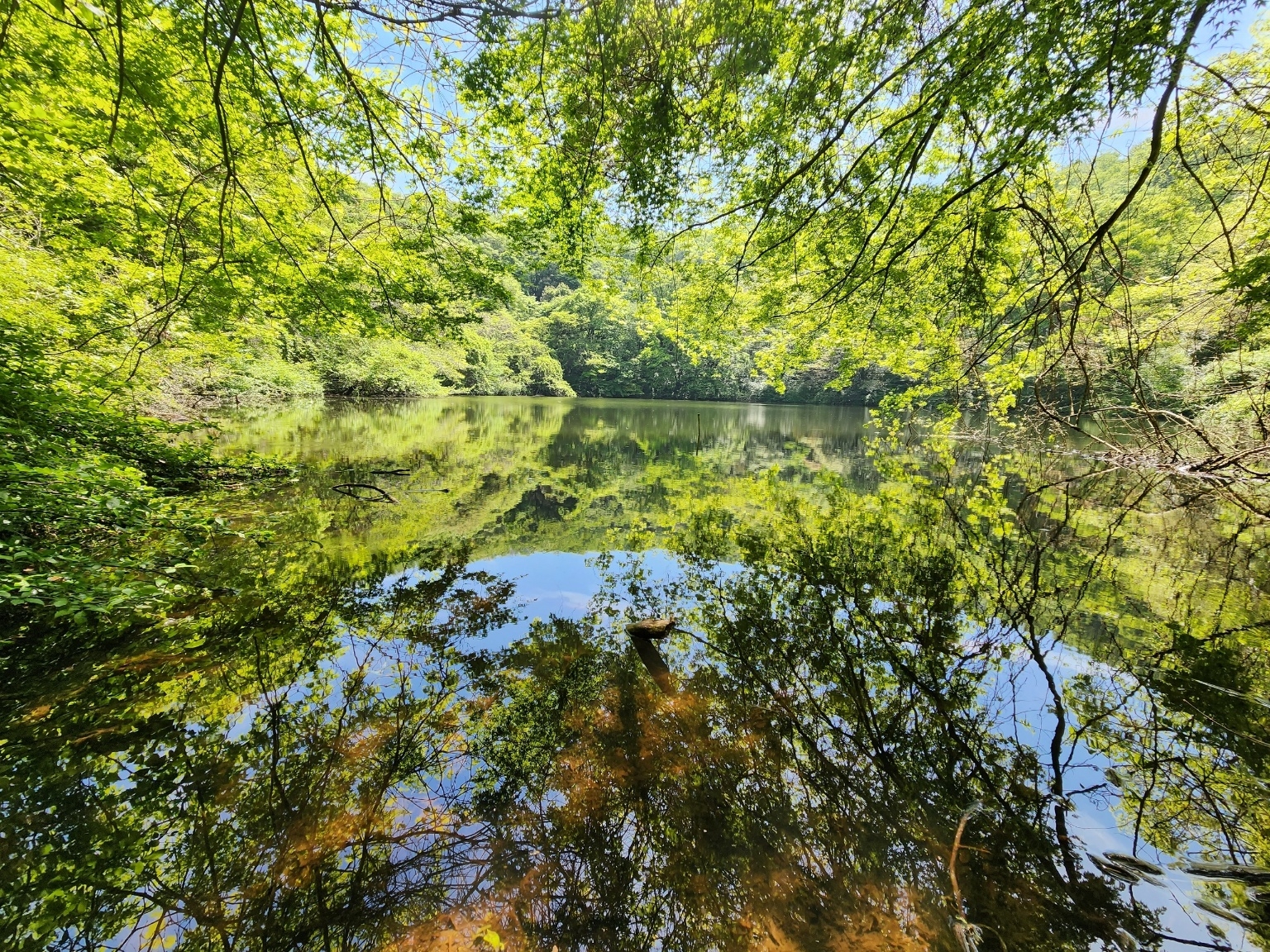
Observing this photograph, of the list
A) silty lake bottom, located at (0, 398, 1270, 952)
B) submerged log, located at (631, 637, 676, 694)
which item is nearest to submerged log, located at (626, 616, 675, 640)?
submerged log, located at (631, 637, 676, 694)

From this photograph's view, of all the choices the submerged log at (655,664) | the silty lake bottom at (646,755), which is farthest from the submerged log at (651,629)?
the silty lake bottom at (646,755)

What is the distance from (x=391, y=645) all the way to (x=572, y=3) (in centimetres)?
461

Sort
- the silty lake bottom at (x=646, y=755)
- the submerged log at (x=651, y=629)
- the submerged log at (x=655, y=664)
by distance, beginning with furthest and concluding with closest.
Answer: the submerged log at (x=651, y=629)
the submerged log at (x=655, y=664)
the silty lake bottom at (x=646, y=755)

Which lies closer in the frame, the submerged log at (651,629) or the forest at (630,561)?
the forest at (630,561)

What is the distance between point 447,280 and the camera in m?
7.16

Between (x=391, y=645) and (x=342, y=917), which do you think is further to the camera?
(x=391, y=645)

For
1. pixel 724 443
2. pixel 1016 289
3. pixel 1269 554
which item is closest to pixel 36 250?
pixel 1016 289

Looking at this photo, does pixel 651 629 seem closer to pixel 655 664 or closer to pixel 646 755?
pixel 655 664

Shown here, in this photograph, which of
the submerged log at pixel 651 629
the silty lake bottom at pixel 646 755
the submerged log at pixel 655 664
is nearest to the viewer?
the silty lake bottom at pixel 646 755

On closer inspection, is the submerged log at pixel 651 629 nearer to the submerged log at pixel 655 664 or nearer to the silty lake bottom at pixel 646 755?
the submerged log at pixel 655 664

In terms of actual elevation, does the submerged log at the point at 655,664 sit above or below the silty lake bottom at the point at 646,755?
below

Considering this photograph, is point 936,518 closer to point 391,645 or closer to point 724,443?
point 391,645

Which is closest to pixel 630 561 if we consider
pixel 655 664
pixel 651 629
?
pixel 651 629

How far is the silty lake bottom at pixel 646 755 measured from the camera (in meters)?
1.87
